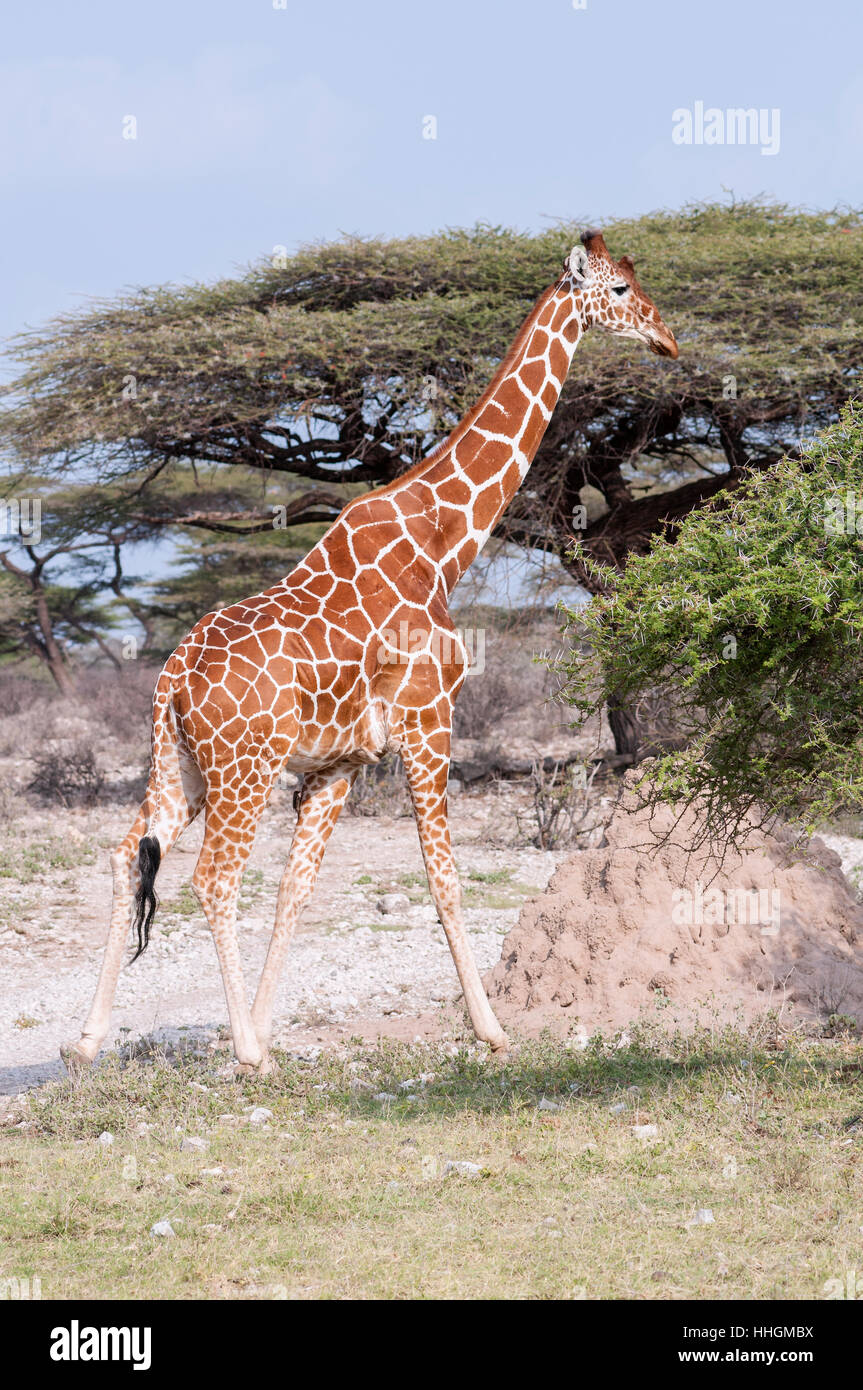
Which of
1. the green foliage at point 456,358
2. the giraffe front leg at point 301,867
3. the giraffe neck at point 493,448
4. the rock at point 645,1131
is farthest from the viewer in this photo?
the green foliage at point 456,358

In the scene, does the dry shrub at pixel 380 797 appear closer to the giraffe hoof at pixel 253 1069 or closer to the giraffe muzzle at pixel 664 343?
the giraffe muzzle at pixel 664 343

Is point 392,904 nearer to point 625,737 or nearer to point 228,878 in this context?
point 228,878

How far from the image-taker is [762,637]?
5.12m

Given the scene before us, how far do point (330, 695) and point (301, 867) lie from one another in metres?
0.92

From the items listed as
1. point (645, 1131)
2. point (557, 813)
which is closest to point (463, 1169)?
point (645, 1131)

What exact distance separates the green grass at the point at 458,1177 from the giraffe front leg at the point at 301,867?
35 centimetres

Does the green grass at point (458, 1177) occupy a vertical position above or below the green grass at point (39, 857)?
above

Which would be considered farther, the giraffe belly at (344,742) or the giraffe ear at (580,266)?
the giraffe ear at (580,266)

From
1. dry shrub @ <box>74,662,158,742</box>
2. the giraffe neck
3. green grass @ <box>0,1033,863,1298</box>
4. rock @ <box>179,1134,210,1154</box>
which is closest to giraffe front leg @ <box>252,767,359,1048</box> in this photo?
green grass @ <box>0,1033,863,1298</box>

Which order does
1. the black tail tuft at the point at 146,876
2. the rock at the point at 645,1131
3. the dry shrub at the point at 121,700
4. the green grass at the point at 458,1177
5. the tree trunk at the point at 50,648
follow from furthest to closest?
the tree trunk at the point at 50,648 → the dry shrub at the point at 121,700 → the black tail tuft at the point at 146,876 → the rock at the point at 645,1131 → the green grass at the point at 458,1177

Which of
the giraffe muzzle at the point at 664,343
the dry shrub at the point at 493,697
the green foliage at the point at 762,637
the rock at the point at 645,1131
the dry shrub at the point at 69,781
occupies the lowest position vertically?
the dry shrub at the point at 493,697

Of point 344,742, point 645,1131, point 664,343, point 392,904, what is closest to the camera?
point 645,1131

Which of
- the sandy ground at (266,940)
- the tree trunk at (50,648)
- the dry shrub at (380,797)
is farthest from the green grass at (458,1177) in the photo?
the tree trunk at (50,648)

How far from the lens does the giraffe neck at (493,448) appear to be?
6.94 metres
